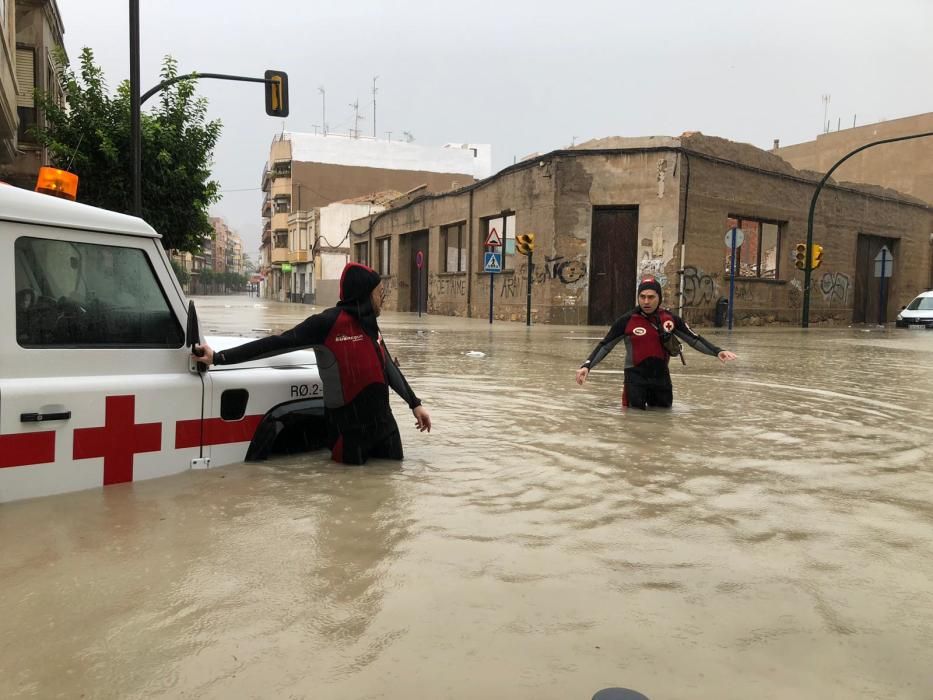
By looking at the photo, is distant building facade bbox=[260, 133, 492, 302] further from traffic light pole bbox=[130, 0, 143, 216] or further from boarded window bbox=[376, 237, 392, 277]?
traffic light pole bbox=[130, 0, 143, 216]

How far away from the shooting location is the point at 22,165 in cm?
2056

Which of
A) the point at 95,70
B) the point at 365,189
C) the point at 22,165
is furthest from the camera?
the point at 365,189

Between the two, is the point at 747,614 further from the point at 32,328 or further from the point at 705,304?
the point at 705,304

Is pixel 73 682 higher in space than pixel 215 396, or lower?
lower

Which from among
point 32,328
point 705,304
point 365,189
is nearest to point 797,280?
point 705,304

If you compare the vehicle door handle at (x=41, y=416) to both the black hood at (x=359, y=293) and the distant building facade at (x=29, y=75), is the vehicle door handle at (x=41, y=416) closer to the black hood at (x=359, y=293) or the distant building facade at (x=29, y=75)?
the black hood at (x=359, y=293)

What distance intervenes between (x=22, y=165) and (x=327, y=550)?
70.0ft

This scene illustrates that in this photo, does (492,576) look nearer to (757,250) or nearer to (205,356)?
(205,356)

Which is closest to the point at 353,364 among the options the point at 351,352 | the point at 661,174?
the point at 351,352

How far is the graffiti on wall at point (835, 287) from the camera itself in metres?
28.9

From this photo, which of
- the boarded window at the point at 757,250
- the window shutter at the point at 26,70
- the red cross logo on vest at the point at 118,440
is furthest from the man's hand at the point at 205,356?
the boarded window at the point at 757,250

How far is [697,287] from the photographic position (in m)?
24.1

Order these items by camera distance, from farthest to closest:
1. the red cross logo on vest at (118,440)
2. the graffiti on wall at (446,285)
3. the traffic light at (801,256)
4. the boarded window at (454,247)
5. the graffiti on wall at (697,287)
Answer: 1. the boarded window at (454,247)
2. the graffiti on wall at (446,285)
3. the graffiti on wall at (697,287)
4. the traffic light at (801,256)
5. the red cross logo on vest at (118,440)

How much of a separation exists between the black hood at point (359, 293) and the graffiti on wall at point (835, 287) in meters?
27.9
